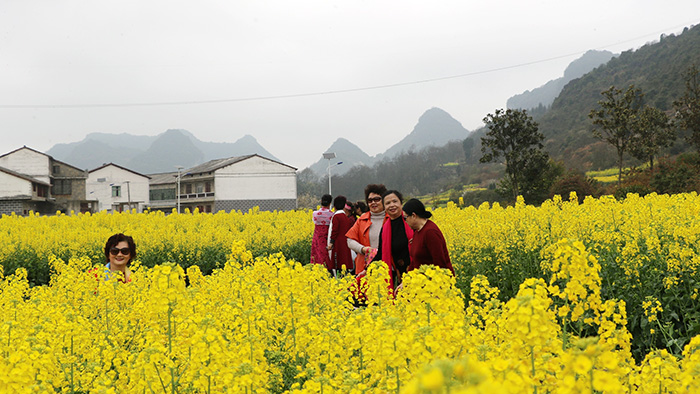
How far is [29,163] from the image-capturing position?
57562 mm

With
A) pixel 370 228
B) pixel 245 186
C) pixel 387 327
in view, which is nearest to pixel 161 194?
pixel 245 186

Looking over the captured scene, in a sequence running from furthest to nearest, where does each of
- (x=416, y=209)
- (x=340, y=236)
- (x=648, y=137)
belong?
(x=648, y=137) → (x=340, y=236) → (x=416, y=209)

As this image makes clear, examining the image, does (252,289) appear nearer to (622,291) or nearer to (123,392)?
(123,392)

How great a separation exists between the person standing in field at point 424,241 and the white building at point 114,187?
219 feet

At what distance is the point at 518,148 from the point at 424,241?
101ft

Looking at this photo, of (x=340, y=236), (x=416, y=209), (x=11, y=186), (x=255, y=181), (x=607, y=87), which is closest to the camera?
(x=416, y=209)

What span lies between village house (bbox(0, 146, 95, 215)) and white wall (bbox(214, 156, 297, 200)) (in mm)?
15373

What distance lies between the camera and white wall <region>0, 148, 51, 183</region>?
5706 centimetres

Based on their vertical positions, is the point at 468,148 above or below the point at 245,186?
above

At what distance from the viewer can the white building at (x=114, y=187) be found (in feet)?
216

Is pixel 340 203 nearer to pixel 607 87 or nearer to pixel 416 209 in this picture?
pixel 416 209

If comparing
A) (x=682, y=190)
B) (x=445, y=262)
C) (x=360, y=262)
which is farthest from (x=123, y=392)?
(x=682, y=190)

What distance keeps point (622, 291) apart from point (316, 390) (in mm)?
5113

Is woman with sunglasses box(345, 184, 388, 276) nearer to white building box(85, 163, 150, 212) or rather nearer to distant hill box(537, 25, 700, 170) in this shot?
white building box(85, 163, 150, 212)
